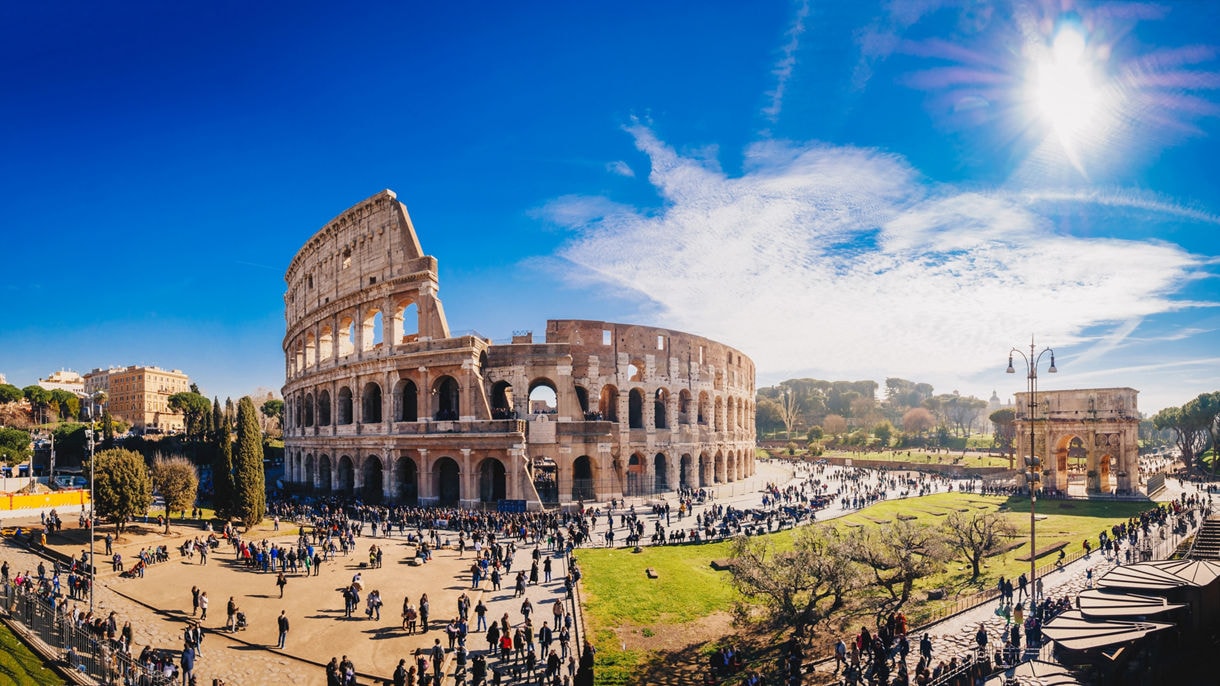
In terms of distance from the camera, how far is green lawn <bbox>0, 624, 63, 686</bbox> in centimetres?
1194

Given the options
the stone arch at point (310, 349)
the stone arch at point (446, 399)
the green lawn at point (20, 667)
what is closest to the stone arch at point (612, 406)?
the stone arch at point (446, 399)

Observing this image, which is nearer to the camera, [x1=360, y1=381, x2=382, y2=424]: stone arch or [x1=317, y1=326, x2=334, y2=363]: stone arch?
[x1=360, y1=381, x2=382, y2=424]: stone arch

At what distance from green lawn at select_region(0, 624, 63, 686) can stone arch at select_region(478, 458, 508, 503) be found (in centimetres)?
2254

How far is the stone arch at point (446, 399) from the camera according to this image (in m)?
35.8

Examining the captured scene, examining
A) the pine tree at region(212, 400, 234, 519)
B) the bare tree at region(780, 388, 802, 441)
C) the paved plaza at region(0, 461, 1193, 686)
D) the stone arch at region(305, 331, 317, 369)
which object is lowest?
the bare tree at region(780, 388, 802, 441)

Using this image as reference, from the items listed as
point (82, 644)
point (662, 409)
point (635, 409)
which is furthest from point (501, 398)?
point (82, 644)

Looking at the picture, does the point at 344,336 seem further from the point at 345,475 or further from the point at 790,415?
the point at 790,415

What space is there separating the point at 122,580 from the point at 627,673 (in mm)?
18073

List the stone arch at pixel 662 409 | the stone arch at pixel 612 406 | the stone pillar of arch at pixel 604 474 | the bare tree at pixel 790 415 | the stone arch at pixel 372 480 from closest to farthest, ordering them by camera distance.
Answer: the stone pillar of arch at pixel 604 474, the stone arch at pixel 372 480, the stone arch at pixel 612 406, the stone arch at pixel 662 409, the bare tree at pixel 790 415

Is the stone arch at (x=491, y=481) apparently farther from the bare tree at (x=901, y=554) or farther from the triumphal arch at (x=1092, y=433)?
the triumphal arch at (x=1092, y=433)

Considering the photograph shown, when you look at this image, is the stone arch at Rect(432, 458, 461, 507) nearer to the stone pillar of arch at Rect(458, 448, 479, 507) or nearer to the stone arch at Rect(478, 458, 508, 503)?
the stone arch at Rect(478, 458, 508, 503)

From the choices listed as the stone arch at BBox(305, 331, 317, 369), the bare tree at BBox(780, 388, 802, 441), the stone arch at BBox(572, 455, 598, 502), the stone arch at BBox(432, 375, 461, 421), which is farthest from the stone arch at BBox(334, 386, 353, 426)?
the bare tree at BBox(780, 388, 802, 441)

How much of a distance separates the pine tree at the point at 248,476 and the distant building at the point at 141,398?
87702 mm

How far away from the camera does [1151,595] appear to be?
13.2 m
